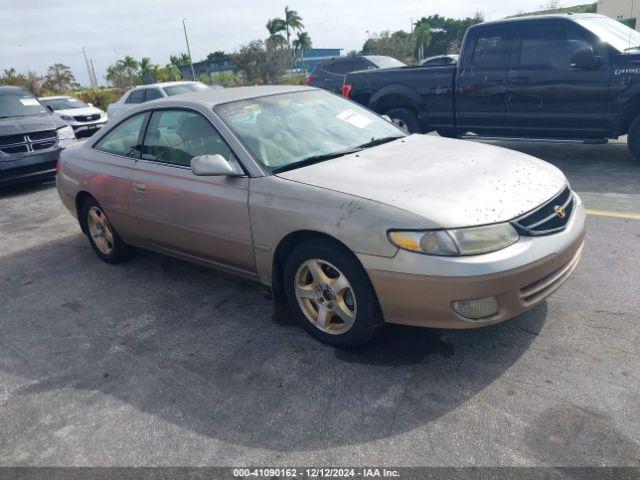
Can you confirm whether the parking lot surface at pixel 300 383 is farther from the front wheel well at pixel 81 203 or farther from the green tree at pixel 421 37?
the green tree at pixel 421 37

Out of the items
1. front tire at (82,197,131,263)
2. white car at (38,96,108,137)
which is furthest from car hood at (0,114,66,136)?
white car at (38,96,108,137)

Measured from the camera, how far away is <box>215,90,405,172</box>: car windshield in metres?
3.62

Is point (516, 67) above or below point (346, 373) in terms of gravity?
above

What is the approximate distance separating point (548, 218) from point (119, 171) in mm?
3324

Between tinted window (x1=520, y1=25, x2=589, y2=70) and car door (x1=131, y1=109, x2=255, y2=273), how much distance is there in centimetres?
530

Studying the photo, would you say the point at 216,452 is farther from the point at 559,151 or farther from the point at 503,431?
the point at 559,151

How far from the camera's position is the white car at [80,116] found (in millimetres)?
15016

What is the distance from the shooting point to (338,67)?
549 inches

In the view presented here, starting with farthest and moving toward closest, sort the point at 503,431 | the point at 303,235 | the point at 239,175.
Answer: the point at 239,175 < the point at 303,235 < the point at 503,431

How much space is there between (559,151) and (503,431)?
6966 mm

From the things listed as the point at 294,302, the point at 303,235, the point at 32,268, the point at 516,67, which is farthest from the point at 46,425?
the point at 516,67

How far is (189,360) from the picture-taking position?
3.30 meters

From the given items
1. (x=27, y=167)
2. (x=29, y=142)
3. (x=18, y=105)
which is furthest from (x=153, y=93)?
(x=27, y=167)

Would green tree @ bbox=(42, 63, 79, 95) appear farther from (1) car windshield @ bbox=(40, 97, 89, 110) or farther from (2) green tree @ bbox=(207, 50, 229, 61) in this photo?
(2) green tree @ bbox=(207, 50, 229, 61)
